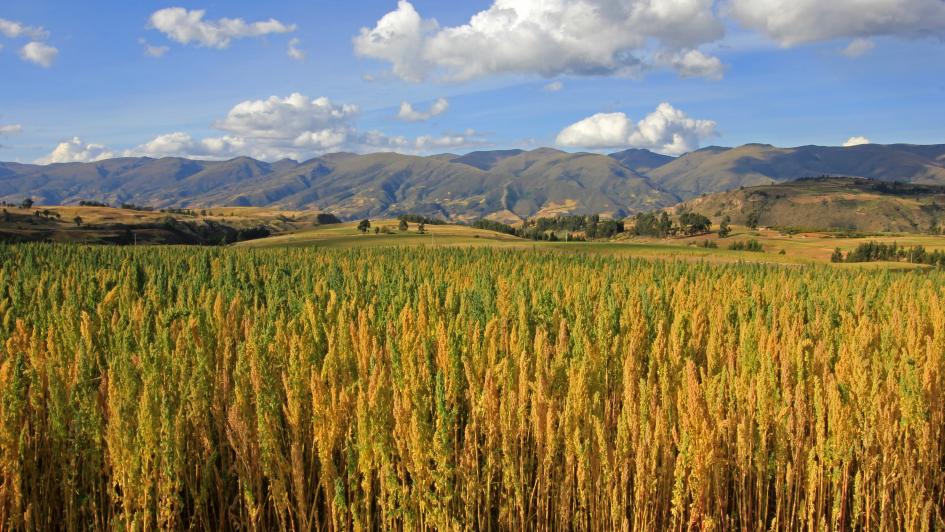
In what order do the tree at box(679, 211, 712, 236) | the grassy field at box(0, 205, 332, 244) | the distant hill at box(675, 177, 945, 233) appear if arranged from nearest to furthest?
the grassy field at box(0, 205, 332, 244)
the tree at box(679, 211, 712, 236)
the distant hill at box(675, 177, 945, 233)

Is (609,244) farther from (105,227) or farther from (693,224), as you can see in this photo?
(105,227)

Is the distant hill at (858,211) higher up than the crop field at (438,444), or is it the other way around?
the distant hill at (858,211)

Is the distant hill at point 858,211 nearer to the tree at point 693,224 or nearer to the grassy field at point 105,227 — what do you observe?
the tree at point 693,224

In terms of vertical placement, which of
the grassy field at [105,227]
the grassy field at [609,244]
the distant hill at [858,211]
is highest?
the distant hill at [858,211]

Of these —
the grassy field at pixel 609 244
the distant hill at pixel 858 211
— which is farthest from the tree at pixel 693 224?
the distant hill at pixel 858 211

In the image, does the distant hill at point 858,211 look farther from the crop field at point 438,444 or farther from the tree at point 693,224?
the crop field at point 438,444

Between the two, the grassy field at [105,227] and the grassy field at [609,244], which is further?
the grassy field at [105,227]

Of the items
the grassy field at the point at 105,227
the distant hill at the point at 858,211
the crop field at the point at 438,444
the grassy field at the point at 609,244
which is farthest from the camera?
the distant hill at the point at 858,211

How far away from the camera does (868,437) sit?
14.6ft

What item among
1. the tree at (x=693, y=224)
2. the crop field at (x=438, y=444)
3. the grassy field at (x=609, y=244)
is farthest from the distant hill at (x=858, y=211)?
the crop field at (x=438, y=444)

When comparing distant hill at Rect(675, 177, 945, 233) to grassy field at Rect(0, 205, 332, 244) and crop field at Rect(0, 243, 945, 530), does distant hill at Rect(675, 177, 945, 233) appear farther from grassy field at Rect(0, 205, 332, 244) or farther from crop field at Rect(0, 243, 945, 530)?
crop field at Rect(0, 243, 945, 530)

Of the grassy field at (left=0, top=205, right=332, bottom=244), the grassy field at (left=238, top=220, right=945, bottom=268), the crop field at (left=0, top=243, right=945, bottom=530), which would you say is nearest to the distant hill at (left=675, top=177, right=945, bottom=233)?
the grassy field at (left=238, top=220, right=945, bottom=268)

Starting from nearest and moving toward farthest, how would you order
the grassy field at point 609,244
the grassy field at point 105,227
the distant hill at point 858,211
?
the grassy field at point 609,244
the grassy field at point 105,227
the distant hill at point 858,211

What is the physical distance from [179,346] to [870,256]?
230ft
